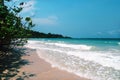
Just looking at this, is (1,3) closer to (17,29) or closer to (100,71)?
(17,29)

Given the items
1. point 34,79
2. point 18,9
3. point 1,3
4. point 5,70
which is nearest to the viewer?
point 34,79

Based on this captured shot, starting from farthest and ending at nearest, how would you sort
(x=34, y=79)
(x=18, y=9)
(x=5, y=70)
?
(x=18, y=9) → (x=5, y=70) → (x=34, y=79)

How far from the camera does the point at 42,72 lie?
21.3ft

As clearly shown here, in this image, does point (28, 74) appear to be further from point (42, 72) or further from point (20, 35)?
point (20, 35)

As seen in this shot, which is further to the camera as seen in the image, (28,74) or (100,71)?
(100,71)

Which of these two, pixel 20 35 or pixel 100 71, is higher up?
pixel 20 35

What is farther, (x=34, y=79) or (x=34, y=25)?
(x=34, y=25)

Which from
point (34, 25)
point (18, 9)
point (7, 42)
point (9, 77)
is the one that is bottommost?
point (9, 77)

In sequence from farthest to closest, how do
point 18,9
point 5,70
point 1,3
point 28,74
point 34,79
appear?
point 18,9 → point 1,3 → point 5,70 → point 28,74 → point 34,79

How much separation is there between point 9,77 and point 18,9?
3773 millimetres

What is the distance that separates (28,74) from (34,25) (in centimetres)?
315

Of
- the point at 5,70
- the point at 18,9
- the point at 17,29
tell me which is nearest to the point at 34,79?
the point at 5,70

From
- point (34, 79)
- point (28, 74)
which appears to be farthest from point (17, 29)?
point (34, 79)

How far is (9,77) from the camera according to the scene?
18.9ft
